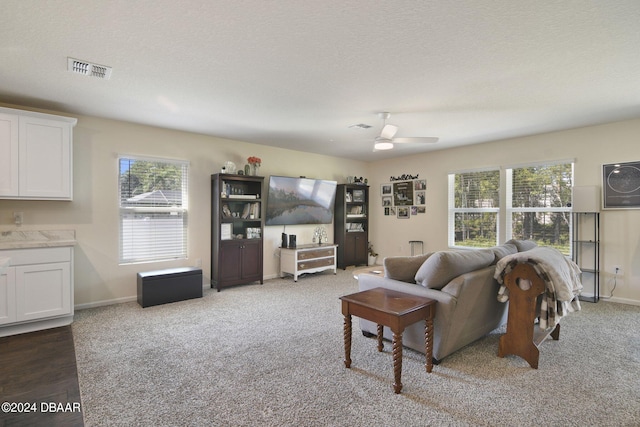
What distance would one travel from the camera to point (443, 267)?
2.61m

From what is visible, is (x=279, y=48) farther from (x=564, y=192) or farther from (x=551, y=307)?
(x=564, y=192)

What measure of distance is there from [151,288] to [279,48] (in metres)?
3.42

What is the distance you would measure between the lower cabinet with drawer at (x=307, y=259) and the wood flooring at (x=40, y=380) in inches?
128

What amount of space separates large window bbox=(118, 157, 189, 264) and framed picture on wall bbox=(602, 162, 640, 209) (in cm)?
611

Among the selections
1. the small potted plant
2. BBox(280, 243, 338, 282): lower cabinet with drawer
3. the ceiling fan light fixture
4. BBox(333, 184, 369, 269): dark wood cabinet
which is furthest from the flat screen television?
the ceiling fan light fixture

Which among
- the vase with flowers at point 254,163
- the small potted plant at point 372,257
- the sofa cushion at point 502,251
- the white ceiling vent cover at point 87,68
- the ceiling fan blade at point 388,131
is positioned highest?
the white ceiling vent cover at point 87,68

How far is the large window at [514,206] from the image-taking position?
5.03 metres

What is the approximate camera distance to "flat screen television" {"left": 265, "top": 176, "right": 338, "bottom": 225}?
594 centimetres

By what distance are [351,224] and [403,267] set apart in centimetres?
435

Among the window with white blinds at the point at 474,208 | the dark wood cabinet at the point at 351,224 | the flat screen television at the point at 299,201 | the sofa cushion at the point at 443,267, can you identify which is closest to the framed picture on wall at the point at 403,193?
the dark wood cabinet at the point at 351,224

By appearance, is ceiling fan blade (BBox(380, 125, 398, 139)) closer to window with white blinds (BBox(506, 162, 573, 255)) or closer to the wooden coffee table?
the wooden coffee table

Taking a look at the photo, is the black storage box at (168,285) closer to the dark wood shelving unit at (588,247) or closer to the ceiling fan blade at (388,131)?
the ceiling fan blade at (388,131)

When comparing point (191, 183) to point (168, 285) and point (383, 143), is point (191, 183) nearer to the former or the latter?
point (168, 285)

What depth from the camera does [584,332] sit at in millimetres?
3375
